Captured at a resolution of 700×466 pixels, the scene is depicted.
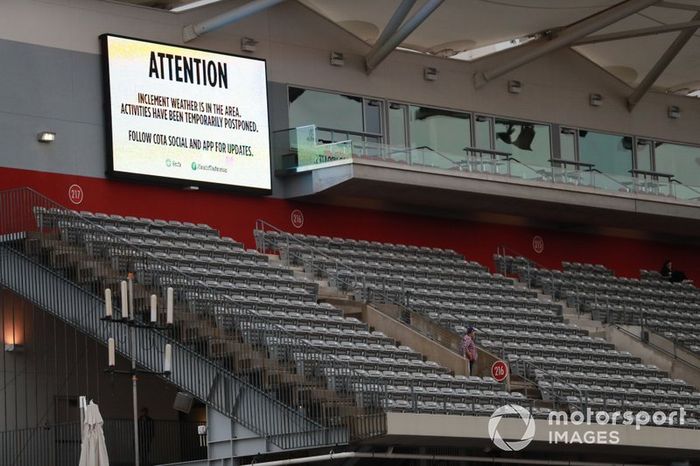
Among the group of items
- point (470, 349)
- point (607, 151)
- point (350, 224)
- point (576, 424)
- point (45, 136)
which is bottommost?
point (576, 424)

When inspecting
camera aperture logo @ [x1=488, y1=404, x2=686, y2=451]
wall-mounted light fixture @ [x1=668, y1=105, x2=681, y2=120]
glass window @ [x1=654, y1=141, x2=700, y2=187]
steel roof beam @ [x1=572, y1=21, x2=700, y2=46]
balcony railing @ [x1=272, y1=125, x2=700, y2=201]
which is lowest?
camera aperture logo @ [x1=488, y1=404, x2=686, y2=451]

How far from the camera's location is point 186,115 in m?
34.7

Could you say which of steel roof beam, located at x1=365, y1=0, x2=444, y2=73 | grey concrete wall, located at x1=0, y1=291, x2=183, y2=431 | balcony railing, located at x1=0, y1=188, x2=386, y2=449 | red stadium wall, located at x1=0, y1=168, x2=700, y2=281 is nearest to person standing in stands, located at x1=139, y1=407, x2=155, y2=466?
grey concrete wall, located at x1=0, y1=291, x2=183, y2=431

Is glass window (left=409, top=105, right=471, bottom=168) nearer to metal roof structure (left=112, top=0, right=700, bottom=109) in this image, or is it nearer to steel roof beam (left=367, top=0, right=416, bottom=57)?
metal roof structure (left=112, top=0, right=700, bottom=109)

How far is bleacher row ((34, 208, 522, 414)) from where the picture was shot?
26719 millimetres

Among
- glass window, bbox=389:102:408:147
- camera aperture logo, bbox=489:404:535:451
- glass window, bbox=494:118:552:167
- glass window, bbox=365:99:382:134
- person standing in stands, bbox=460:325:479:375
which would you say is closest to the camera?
camera aperture logo, bbox=489:404:535:451

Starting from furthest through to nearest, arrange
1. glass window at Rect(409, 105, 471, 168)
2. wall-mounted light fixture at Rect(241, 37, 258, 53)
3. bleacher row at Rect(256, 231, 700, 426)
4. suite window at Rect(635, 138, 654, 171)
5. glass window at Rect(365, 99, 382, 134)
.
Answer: suite window at Rect(635, 138, 654, 171)
glass window at Rect(409, 105, 471, 168)
glass window at Rect(365, 99, 382, 134)
wall-mounted light fixture at Rect(241, 37, 258, 53)
bleacher row at Rect(256, 231, 700, 426)

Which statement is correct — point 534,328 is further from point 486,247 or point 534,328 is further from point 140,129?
point 140,129

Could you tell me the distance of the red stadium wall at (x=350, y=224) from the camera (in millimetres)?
32812

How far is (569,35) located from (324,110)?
665 centimetres

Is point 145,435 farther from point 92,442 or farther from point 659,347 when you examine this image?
point 659,347

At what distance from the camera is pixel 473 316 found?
3406 centimetres

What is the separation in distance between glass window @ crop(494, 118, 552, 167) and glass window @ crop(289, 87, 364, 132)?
4.57m

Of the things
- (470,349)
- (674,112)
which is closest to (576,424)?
(470,349)
